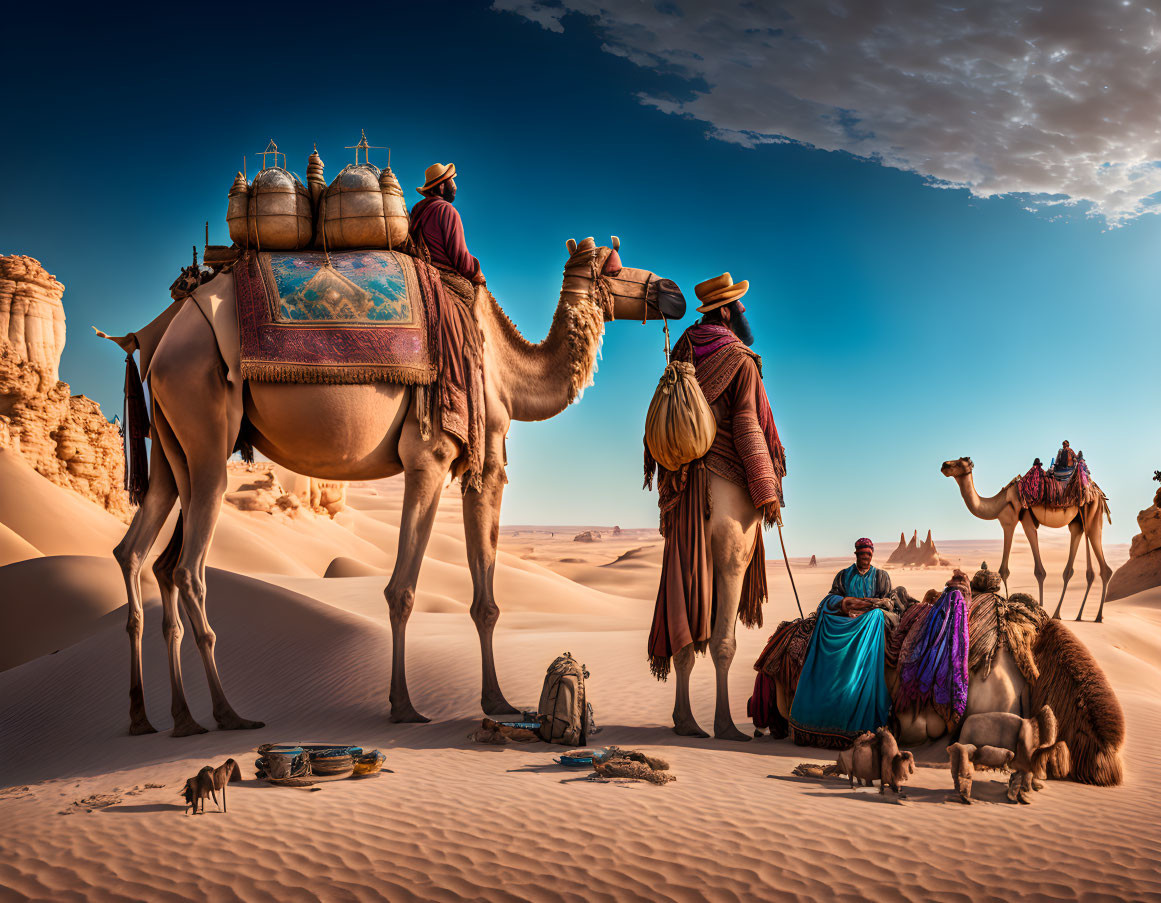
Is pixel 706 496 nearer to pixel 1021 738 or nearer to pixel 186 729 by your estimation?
Answer: pixel 1021 738

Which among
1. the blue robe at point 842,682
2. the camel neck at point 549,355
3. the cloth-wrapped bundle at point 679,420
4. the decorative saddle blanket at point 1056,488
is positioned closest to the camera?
the blue robe at point 842,682

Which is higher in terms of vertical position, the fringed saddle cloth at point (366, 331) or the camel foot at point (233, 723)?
the fringed saddle cloth at point (366, 331)

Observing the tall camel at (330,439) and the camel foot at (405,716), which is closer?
the tall camel at (330,439)

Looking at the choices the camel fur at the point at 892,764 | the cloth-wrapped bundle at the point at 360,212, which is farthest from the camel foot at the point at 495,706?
the cloth-wrapped bundle at the point at 360,212

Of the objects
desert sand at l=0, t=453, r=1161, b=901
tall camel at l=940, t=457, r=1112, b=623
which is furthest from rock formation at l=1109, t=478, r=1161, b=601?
desert sand at l=0, t=453, r=1161, b=901

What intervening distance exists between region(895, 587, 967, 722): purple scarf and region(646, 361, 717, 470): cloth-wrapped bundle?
2.20 m

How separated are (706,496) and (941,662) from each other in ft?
7.38

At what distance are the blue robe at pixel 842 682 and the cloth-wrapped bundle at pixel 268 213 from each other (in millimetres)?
5783

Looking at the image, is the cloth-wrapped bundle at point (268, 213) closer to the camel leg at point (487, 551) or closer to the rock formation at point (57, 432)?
the camel leg at point (487, 551)

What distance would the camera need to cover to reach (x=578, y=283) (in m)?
9.33

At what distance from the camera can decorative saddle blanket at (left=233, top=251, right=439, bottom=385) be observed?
A: 8.12 m

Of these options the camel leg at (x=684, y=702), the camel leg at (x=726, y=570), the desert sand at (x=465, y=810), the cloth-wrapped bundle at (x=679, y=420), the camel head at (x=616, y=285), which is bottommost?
the desert sand at (x=465, y=810)

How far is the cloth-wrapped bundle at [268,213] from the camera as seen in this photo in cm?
863

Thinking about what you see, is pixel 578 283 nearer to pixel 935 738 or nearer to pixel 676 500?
pixel 676 500
